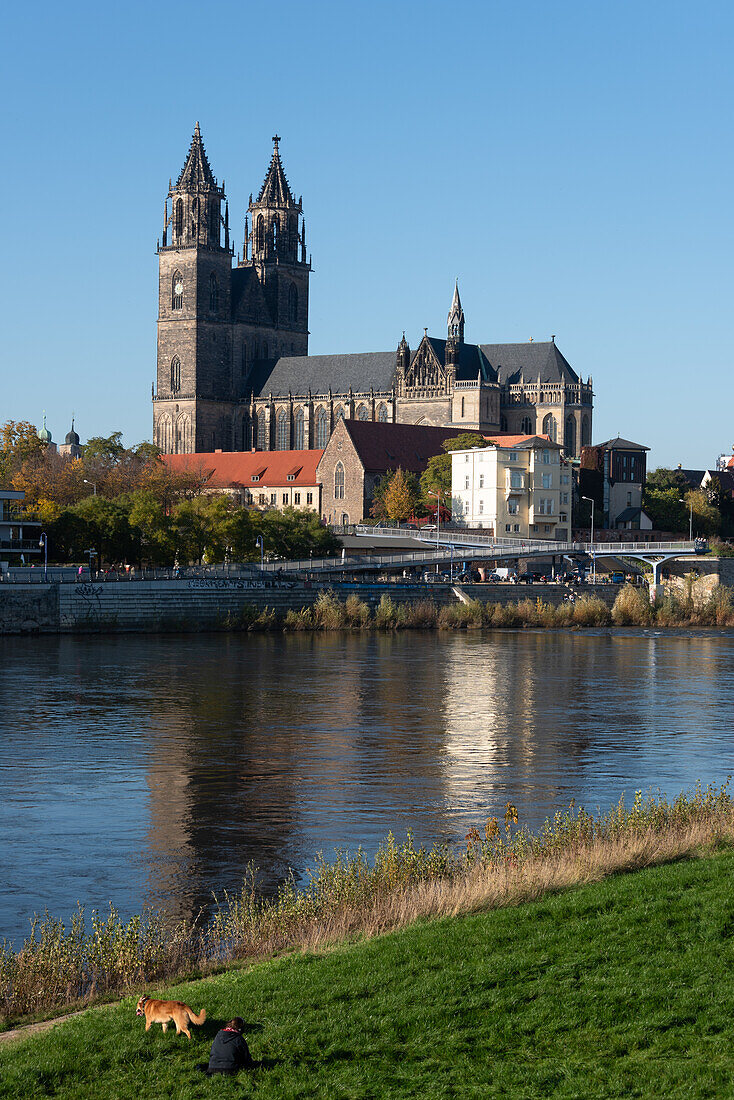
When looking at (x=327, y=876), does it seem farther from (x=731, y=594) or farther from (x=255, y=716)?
(x=731, y=594)

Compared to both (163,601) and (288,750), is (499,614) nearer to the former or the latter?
(163,601)

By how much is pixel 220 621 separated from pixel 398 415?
87594 millimetres

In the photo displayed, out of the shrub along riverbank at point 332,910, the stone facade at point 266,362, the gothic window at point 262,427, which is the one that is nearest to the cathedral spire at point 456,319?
the stone facade at point 266,362

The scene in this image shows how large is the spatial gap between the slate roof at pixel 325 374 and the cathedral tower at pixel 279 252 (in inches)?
233

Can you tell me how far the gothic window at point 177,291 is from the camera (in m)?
170

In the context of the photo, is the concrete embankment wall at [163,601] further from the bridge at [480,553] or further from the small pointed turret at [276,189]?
the small pointed turret at [276,189]

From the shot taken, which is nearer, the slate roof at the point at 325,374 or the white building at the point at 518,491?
the white building at the point at 518,491

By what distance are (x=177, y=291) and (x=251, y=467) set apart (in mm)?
34003

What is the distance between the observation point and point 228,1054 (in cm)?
1146

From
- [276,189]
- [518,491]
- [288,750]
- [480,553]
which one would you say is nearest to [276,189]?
[276,189]

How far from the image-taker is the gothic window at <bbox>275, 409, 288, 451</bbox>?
171250 millimetres

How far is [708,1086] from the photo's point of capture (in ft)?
35.4

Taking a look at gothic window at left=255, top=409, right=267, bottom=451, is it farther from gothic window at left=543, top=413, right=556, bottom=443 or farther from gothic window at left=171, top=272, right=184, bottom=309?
gothic window at left=543, top=413, right=556, bottom=443

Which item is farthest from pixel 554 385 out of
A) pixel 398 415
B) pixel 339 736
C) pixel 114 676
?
pixel 339 736
